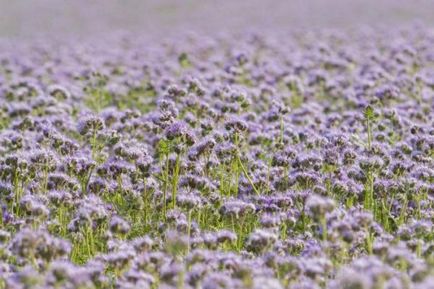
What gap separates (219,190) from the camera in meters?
9.18

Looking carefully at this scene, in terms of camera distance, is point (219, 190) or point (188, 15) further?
point (188, 15)

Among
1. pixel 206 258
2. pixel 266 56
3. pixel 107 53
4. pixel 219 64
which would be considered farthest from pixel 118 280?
pixel 107 53

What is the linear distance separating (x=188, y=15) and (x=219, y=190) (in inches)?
1526

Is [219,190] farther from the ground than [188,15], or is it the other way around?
[219,190]

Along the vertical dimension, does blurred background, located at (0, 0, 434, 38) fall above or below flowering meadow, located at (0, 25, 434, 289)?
below

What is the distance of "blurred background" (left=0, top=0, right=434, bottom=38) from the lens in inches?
1495

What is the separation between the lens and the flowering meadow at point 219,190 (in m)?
6.04

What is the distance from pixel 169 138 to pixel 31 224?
1.96m

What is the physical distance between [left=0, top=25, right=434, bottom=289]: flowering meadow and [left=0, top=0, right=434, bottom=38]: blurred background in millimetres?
22291

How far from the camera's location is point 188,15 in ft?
155

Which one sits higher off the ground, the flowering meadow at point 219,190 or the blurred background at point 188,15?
the flowering meadow at point 219,190

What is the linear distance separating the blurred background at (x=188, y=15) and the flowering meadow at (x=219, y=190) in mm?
22291

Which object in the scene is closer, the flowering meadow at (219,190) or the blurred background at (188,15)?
the flowering meadow at (219,190)

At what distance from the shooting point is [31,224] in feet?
23.0
